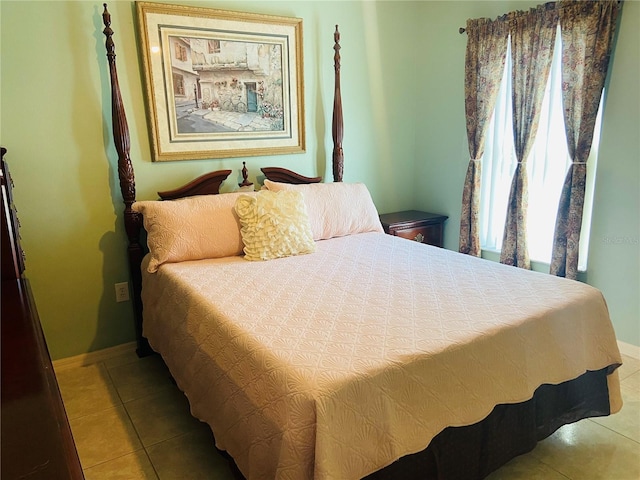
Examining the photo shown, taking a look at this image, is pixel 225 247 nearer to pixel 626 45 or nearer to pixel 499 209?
pixel 499 209

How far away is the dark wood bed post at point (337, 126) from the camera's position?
299 centimetres

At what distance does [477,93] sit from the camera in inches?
122

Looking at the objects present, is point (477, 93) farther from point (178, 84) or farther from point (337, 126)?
point (178, 84)

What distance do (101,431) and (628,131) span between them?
10.2 ft

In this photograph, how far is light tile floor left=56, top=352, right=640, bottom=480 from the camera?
5.75 feet

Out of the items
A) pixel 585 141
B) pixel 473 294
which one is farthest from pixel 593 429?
pixel 585 141

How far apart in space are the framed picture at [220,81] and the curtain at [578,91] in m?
1.63

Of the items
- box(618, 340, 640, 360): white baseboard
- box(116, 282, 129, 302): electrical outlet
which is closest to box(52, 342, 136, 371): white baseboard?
box(116, 282, 129, 302): electrical outlet

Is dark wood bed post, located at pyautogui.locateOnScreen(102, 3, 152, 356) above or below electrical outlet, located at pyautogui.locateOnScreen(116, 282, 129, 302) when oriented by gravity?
above

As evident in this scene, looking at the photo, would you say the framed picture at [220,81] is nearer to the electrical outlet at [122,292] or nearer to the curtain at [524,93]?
the electrical outlet at [122,292]

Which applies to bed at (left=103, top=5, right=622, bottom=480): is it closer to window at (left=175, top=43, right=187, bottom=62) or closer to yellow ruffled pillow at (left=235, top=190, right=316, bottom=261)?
yellow ruffled pillow at (left=235, top=190, right=316, bottom=261)

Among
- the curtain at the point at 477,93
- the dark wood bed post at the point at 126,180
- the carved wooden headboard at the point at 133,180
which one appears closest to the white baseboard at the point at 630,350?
the curtain at the point at 477,93

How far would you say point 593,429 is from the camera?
1981 millimetres

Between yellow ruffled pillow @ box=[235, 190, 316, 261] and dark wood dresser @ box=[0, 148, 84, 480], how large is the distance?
1151 millimetres
